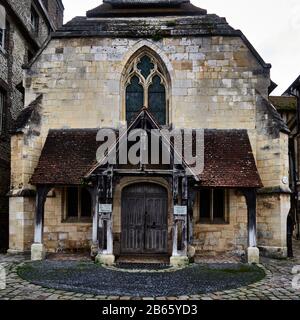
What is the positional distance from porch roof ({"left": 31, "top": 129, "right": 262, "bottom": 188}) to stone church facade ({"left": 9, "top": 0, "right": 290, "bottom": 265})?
3cm

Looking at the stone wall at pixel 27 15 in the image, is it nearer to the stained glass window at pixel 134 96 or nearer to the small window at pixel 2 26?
the small window at pixel 2 26

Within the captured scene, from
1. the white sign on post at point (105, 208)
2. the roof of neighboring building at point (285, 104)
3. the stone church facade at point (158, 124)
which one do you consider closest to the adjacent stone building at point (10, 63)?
the stone church facade at point (158, 124)

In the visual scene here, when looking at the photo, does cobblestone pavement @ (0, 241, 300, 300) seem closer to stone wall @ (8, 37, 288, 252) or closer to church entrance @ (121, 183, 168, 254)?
church entrance @ (121, 183, 168, 254)

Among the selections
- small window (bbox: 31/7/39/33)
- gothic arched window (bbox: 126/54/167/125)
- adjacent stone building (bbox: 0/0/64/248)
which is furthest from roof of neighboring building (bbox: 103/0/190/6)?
small window (bbox: 31/7/39/33)

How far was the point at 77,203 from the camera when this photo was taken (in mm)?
12469

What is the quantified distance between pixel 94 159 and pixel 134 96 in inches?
116

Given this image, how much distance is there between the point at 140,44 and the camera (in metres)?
12.8

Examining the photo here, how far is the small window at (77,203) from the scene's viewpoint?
12414mm

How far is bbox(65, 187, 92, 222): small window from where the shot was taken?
40.7 ft

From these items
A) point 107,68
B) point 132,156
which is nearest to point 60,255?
point 132,156

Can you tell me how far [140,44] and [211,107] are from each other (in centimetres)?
332

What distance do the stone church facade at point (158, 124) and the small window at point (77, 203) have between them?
34mm
